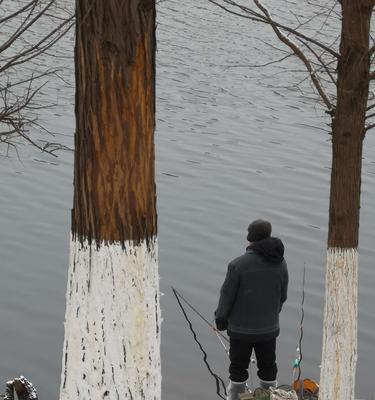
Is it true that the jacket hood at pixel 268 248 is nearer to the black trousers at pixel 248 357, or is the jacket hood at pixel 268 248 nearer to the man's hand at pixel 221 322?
the man's hand at pixel 221 322

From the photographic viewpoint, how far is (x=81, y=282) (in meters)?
5.34

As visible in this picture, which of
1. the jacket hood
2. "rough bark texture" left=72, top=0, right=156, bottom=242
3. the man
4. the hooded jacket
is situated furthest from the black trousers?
"rough bark texture" left=72, top=0, right=156, bottom=242

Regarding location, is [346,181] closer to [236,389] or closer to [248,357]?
[248,357]

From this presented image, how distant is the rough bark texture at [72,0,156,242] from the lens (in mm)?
5105

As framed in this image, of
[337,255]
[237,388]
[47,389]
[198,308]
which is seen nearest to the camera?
[337,255]

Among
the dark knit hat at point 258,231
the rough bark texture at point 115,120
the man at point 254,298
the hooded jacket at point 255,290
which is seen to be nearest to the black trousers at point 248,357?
the man at point 254,298

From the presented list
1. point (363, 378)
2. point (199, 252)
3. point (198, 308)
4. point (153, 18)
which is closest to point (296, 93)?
point (199, 252)

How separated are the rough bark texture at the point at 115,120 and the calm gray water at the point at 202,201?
950 centimetres

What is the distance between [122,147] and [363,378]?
1110 cm

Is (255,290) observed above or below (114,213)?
below

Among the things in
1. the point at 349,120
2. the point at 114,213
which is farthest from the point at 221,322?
the point at 114,213

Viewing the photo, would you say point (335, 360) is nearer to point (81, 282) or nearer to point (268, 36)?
point (81, 282)

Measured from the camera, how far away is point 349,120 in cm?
869

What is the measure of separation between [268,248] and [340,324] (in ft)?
2.97
